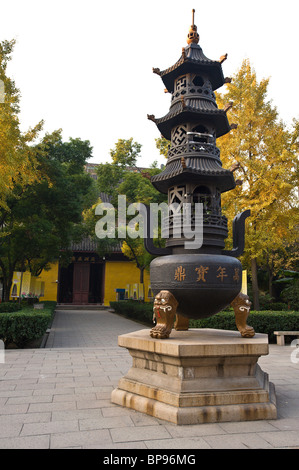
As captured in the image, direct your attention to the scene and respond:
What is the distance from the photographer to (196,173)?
4.69 meters

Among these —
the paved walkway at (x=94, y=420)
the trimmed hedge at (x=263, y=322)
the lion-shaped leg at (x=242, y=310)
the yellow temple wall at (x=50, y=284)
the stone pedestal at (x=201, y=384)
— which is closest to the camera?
the paved walkway at (x=94, y=420)

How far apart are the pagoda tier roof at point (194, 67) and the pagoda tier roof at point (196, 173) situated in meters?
1.54

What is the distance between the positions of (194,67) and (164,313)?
3810mm

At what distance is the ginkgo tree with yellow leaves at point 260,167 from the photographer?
35.9 feet

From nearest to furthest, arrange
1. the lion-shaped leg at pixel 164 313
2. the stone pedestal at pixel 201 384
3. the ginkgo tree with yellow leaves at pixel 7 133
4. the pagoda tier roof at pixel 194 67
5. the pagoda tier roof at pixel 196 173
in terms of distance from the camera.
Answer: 1. the stone pedestal at pixel 201 384
2. the lion-shaped leg at pixel 164 313
3. the pagoda tier roof at pixel 196 173
4. the pagoda tier roof at pixel 194 67
5. the ginkgo tree with yellow leaves at pixel 7 133

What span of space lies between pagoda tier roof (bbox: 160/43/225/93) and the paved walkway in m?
4.83

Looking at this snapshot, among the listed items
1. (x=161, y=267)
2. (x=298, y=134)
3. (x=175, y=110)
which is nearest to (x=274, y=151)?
(x=298, y=134)

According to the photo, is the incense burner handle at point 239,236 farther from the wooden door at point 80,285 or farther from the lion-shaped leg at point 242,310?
the wooden door at point 80,285

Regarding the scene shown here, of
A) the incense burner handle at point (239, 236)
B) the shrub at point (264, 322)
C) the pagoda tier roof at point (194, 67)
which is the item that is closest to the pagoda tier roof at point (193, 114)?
the pagoda tier roof at point (194, 67)

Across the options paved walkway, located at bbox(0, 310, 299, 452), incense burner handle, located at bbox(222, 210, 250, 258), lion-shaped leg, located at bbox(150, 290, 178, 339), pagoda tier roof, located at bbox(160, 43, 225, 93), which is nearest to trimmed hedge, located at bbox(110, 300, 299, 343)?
paved walkway, located at bbox(0, 310, 299, 452)

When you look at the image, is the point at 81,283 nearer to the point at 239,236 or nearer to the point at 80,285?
the point at 80,285

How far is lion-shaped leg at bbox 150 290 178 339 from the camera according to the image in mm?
4145
